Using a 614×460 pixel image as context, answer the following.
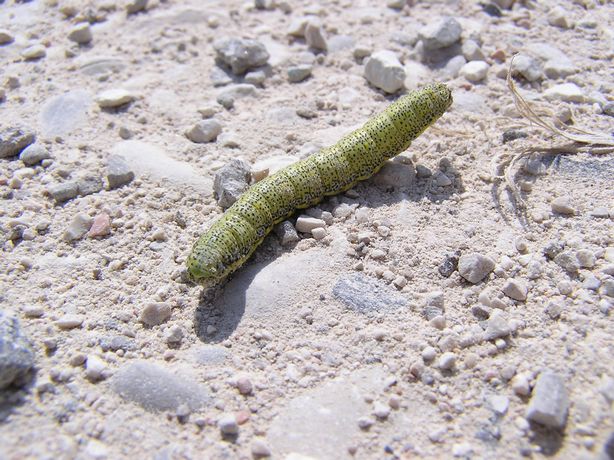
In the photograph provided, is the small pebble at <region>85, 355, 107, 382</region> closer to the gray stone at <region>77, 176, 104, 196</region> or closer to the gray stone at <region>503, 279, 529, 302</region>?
the gray stone at <region>77, 176, 104, 196</region>

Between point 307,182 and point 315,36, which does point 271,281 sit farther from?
point 315,36

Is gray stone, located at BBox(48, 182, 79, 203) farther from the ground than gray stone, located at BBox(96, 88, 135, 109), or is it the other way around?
gray stone, located at BBox(96, 88, 135, 109)

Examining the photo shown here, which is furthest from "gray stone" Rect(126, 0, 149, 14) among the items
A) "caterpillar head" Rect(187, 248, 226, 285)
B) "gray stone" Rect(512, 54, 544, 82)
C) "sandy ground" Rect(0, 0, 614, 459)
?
"gray stone" Rect(512, 54, 544, 82)

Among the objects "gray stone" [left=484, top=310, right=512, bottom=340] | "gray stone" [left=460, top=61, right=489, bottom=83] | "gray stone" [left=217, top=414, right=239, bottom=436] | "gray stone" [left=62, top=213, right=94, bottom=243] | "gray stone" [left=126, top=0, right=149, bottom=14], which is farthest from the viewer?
"gray stone" [left=126, top=0, right=149, bottom=14]

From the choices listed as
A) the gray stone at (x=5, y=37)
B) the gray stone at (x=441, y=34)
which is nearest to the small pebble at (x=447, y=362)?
the gray stone at (x=441, y=34)

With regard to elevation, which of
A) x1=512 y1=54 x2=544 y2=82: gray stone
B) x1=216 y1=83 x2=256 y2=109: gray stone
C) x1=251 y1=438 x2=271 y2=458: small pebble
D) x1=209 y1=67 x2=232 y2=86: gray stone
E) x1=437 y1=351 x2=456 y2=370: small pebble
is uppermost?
x1=512 y1=54 x2=544 y2=82: gray stone

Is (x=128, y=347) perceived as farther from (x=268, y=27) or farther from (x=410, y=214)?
(x=268, y=27)
